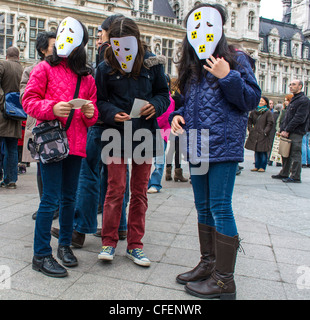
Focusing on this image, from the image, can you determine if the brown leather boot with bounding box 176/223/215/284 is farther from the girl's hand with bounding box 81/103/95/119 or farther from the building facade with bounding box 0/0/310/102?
the building facade with bounding box 0/0/310/102

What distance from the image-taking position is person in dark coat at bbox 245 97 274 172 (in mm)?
9391

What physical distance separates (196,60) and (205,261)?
1.43 meters

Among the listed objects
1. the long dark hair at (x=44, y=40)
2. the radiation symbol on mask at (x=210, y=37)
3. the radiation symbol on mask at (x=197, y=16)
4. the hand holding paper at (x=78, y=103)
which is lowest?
the hand holding paper at (x=78, y=103)

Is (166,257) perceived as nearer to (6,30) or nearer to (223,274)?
(223,274)

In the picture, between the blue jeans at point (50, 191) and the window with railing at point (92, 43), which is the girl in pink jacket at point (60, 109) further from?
the window with railing at point (92, 43)

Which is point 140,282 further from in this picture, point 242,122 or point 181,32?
point 181,32

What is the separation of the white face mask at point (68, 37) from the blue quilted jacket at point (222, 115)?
0.98 meters

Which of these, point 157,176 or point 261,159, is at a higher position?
point 261,159

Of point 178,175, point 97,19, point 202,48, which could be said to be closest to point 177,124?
point 202,48

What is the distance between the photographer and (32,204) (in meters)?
5.03

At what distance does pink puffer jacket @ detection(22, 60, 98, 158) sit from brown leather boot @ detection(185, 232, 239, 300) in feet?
4.11

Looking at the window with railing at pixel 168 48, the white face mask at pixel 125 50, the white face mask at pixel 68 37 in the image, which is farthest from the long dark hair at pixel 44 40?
the window with railing at pixel 168 48

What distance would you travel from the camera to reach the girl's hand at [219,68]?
7.70 ft

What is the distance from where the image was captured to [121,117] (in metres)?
2.90
